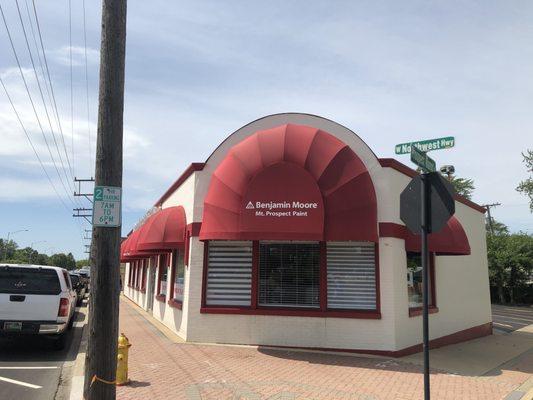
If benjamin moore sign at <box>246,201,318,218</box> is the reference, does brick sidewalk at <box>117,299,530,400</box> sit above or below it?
below

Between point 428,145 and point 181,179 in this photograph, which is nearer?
point 428,145

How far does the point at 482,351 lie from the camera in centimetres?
1314

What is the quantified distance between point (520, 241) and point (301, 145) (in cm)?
3434

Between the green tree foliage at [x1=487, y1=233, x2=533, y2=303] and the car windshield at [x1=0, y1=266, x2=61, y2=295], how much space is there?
35.7m

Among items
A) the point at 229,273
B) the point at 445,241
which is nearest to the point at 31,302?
the point at 229,273

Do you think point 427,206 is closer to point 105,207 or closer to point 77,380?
point 105,207

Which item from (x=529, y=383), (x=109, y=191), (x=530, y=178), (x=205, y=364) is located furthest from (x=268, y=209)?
(x=530, y=178)

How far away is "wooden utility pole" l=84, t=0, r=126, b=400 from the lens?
5418 millimetres

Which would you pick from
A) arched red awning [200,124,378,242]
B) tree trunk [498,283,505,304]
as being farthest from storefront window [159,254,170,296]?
tree trunk [498,283,505,304]

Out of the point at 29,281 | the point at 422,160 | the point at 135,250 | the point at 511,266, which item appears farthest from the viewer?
the point at 511,266

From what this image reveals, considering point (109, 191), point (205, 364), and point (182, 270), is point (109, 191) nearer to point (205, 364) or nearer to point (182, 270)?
point (205, 364)

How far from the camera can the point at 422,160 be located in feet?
21.0

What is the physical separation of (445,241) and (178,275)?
7546 millimetres

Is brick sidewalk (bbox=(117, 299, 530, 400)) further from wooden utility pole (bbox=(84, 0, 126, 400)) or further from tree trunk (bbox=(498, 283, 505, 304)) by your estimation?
tree trunk (bbox=(498, 283, 505, 304))
